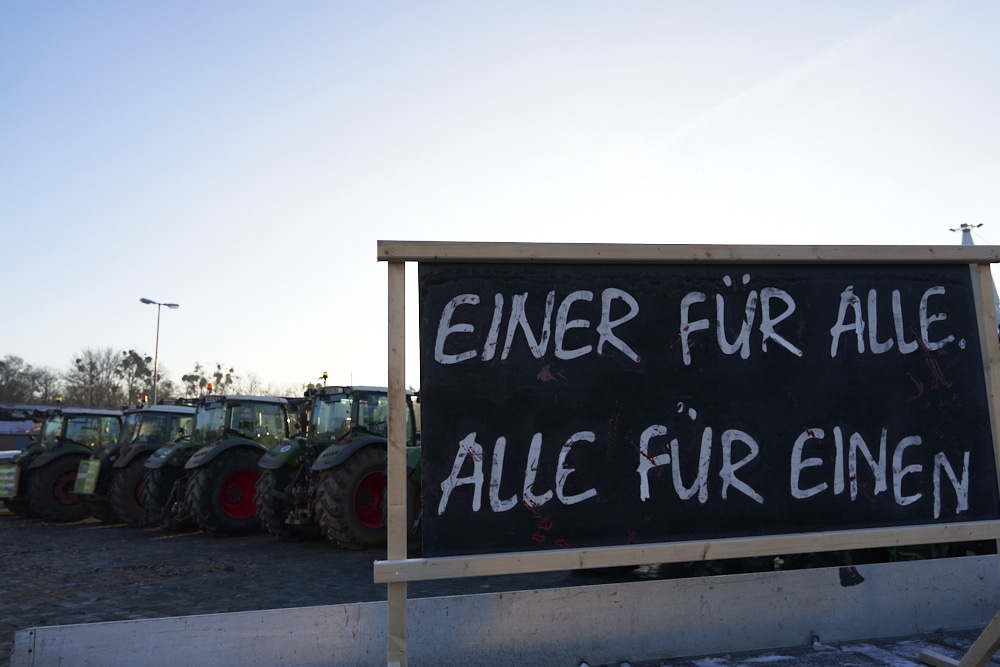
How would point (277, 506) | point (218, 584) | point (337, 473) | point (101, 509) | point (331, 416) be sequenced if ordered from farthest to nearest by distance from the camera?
point (101, 509) < point (331, 416) < point (277, 506) < point (337, 473) < point (218, 584)

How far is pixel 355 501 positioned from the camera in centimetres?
973

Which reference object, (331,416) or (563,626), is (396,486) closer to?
(563,626)

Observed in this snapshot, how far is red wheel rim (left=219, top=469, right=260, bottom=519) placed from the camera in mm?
11820

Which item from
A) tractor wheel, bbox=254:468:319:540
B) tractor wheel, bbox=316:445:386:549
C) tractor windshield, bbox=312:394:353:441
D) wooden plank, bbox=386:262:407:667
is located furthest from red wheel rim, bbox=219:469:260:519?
wooden plank, bbox=386:262:407:667

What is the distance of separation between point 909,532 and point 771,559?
2.54 m

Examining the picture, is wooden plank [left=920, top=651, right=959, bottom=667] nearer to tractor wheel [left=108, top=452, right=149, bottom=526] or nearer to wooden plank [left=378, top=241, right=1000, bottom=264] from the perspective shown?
wooden plank [left=378, top=241, right=1000, bottom=264]

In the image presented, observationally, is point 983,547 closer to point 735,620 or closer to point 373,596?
point 735,620

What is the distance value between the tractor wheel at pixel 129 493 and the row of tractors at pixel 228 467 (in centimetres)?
2

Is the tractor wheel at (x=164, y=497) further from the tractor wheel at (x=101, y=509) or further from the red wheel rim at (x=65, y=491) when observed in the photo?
the red wheel rim at (x=65, y=491)

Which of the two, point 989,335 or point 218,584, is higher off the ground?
point 989,335

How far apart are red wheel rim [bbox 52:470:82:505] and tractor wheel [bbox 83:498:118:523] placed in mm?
632

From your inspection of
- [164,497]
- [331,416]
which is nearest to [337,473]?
[331,416]

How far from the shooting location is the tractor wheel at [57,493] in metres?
14.8

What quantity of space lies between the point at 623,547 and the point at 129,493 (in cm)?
Result: 1211
